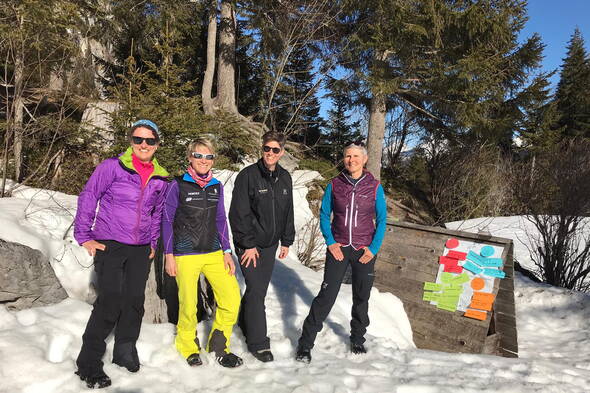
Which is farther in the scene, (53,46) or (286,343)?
(53,46)

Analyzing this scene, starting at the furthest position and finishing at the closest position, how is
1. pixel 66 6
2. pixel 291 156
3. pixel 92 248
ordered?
pixel 291 156 → pixel 66 6 → pixel 92 248

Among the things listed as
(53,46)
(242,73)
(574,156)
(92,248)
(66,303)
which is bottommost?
(66,303)

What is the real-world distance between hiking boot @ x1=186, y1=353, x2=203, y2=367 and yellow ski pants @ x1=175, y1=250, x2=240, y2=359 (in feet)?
0.13

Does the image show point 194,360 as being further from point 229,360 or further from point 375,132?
point 375,132

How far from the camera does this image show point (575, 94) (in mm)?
25578

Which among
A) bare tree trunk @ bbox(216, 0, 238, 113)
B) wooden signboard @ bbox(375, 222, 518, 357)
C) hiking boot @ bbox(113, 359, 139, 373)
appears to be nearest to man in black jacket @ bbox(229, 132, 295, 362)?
hiking boot @ bbox(113, 359, 139, 373)

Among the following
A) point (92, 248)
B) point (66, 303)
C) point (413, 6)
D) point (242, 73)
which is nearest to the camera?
point (92, 248)

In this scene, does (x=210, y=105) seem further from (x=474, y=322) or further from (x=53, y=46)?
(x=474, y=322)

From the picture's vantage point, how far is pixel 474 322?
414cm

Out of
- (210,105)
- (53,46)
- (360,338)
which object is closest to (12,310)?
(360,338)

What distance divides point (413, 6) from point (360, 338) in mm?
12426

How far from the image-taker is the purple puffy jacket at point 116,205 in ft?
8.23

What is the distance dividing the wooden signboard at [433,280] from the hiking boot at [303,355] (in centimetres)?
185

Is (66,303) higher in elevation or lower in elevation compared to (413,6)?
lower
